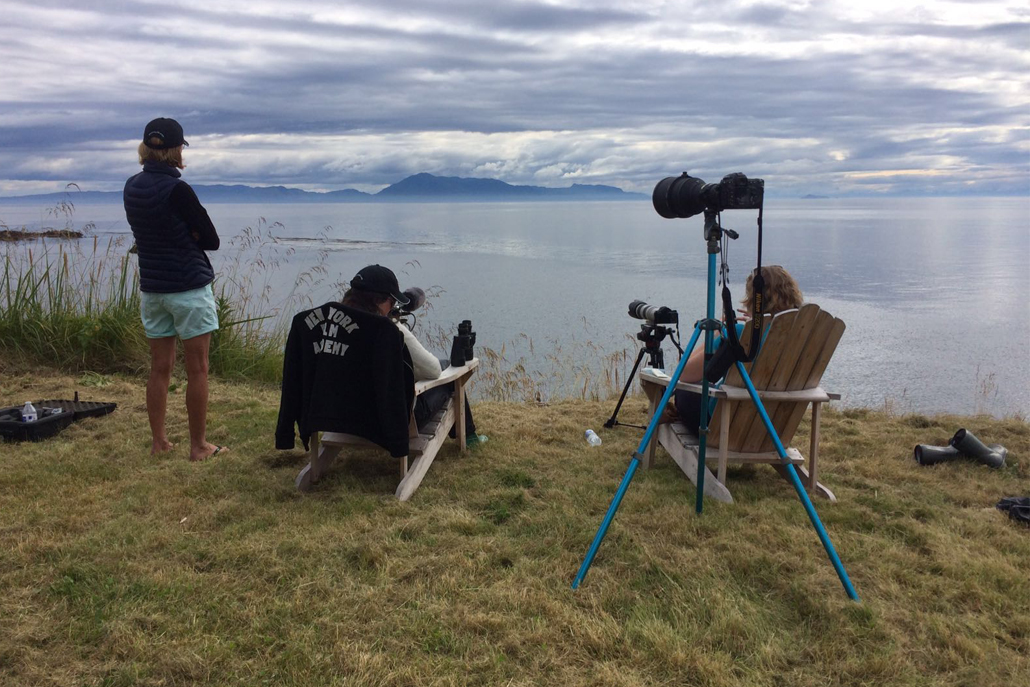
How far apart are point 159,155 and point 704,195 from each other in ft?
9.44

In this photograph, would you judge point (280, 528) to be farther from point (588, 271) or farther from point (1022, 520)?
point (588, 271)

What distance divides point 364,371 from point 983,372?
966 centimetres

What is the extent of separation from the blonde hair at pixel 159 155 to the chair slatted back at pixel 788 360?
3.15m

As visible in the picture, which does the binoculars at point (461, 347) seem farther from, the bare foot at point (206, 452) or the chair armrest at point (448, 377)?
the bare foot at point (206, 452)

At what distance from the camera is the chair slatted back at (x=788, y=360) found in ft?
11.9

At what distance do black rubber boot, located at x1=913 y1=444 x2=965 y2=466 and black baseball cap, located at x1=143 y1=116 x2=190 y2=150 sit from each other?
4599 millimetres

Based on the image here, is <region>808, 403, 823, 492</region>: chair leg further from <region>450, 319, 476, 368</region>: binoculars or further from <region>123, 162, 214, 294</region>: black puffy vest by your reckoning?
<region>123, 162, 214, 294</region>: black puffy vest

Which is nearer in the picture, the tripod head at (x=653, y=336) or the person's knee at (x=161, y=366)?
the person's knee at (x=161, y=366)

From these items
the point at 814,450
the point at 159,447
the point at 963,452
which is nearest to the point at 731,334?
the point at 814,450

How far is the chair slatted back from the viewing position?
11.9 feet

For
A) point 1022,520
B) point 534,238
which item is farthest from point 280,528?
point 534,238

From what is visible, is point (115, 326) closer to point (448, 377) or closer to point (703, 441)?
point (448, 377)

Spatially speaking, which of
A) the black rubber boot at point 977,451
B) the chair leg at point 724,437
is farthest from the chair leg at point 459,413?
the black rubber boot at point 977,451

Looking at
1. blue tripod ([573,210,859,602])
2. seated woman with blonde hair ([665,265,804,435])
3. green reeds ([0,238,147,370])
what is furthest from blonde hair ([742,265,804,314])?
green reeds ([0,238,147,370])
